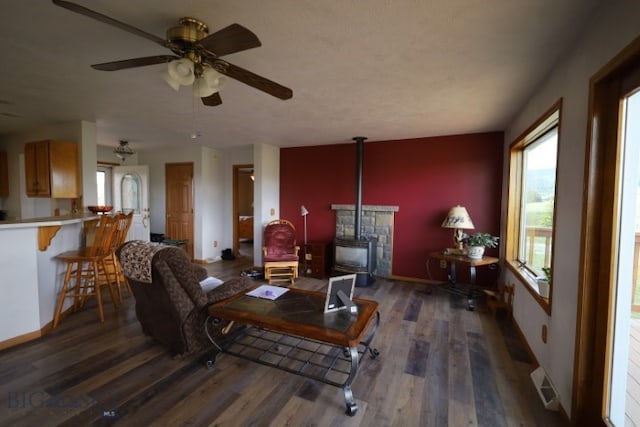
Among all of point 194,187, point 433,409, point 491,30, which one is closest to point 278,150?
point 194,187

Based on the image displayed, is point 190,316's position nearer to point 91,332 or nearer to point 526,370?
point 91,332

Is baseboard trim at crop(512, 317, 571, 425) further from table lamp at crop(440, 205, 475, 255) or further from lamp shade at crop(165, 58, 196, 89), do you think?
lamp shade at crop(165, 58, 196, 89)

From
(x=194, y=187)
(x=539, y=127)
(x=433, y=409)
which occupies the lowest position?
(x=433, y=409)

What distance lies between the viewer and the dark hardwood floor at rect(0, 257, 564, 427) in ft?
5.61

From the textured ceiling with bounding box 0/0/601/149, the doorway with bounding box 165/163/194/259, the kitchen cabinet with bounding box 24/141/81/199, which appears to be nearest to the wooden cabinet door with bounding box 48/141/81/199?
the kitchen cabinet with bounding box 24/141/81/199

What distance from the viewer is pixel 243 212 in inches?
359

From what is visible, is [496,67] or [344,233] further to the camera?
[344,233]

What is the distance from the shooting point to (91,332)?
106 inches

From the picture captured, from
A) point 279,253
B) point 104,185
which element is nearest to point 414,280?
point 279,253

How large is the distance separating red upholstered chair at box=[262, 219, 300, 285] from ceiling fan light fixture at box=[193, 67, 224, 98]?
3.00 meters

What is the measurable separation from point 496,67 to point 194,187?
16.8ft

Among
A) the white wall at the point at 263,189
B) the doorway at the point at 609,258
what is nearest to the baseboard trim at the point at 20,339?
the white wall at the point at 263,189

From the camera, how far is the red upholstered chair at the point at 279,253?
440 cm

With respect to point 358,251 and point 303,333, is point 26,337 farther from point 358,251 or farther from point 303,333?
point 358,251
